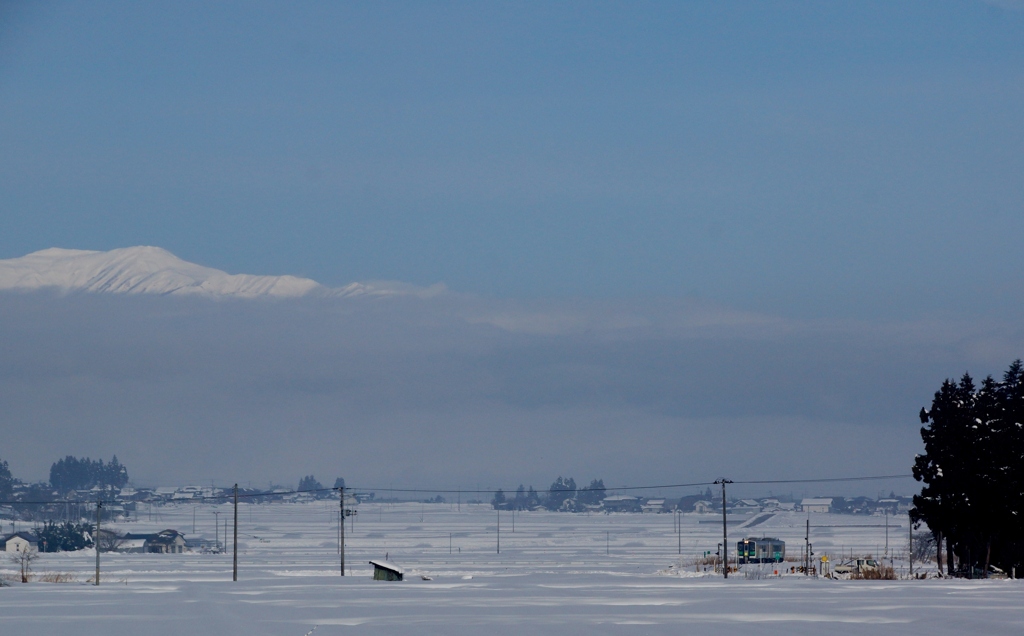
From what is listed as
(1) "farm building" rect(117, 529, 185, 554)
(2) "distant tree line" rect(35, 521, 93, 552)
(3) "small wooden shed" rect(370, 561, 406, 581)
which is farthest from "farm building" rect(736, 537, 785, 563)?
(2) "distant tree line" rect(35, 521, 93, 552)

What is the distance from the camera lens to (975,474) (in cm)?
5462

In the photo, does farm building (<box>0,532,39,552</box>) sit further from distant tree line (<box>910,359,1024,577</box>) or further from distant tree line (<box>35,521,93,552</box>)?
distant tree line (<box>910,359,1024,577</box>)

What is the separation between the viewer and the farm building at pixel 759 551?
94.1m

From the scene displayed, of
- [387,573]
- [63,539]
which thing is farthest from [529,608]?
[63,539]

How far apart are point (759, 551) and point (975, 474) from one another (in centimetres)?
4659

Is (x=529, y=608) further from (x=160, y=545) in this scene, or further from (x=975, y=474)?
(x=160, y=545)

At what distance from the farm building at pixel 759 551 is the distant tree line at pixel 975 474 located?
36.5 m

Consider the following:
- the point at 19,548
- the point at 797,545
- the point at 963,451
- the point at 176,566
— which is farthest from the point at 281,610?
the point at 797,545

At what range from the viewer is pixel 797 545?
133m

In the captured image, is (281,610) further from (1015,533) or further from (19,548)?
(19,548)

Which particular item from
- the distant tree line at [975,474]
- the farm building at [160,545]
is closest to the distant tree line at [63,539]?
the farm building at [160,545]

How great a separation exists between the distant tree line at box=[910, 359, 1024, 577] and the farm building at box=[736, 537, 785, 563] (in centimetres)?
3651

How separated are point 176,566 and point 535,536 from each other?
8380 centimetres

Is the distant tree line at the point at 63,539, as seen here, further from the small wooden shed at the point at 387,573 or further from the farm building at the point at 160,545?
the small wooden shed at the point at 387,573
